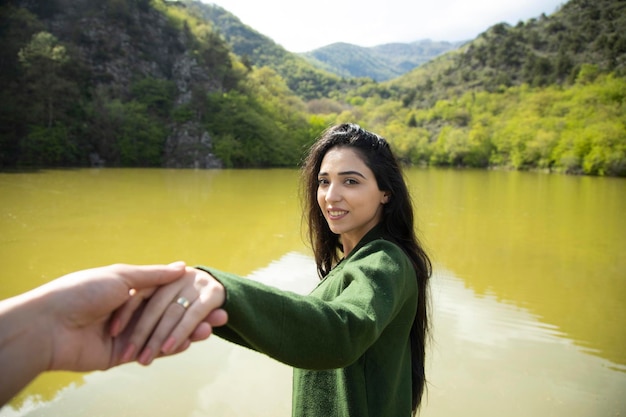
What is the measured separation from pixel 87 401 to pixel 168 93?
4021cm

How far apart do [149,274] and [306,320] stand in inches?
12.9

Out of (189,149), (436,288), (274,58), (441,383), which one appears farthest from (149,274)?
(274,58)

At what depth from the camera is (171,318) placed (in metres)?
0.75

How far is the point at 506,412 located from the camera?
10.8 feet

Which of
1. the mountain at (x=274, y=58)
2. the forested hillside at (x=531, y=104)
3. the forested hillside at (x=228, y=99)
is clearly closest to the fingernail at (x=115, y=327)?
the forested hillside at (x=228, y=99)

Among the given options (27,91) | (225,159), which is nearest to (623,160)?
(225,159)

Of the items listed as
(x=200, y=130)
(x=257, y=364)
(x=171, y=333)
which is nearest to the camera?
(x=171, y=333)

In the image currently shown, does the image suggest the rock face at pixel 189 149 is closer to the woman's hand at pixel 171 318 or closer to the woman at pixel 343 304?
the woman at pixel 343 304

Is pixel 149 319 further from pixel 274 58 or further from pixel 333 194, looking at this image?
pixel 274 58

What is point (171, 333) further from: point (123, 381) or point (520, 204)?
point (520, 204)

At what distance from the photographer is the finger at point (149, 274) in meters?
0.73

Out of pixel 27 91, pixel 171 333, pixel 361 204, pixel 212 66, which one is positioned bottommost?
pixel 171 333

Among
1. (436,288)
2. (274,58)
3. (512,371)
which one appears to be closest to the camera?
(512,371)

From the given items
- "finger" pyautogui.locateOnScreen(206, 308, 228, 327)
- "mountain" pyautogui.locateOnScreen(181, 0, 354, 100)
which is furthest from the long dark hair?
"mountain" pyautogui.locateOnScreen(181, 0, 354, 100)
